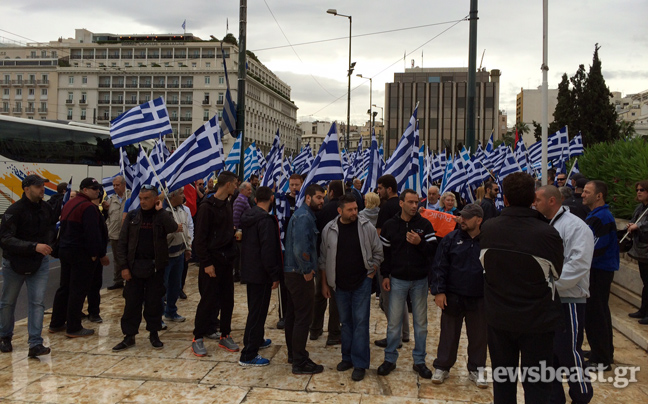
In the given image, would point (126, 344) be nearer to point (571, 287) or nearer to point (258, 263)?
point (258, 263)

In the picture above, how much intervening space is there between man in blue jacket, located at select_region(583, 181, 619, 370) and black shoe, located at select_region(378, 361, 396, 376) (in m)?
2.07

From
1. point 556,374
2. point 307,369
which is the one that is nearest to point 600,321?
point 556,374

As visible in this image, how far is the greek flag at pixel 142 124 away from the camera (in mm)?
7953

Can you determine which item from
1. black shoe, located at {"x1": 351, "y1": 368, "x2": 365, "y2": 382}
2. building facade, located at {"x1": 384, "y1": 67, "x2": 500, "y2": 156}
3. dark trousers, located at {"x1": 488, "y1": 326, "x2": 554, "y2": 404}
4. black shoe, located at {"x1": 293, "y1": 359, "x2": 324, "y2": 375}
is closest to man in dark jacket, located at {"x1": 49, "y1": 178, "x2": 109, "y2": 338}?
black shoe, located at {"x1": 293, "y1": 359, "x2": 324, "y2": 375}

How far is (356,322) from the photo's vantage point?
527cm

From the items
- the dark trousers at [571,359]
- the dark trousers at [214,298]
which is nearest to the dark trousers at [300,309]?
the dark trousers at [214,298]

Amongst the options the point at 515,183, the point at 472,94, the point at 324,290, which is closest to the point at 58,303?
the point at 324,290

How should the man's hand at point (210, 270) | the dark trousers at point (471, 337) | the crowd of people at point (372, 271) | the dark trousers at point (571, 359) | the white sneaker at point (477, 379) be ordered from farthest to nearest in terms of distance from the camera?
the man's hand at point (210, 270), the dark trousers at point (471, 337), the white sneaker at point (477, 379), the dark trousers at point (571, 359), the crowd of people at point (372, 271)

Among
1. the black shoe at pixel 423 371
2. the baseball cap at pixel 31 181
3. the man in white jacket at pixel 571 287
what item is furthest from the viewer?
the baseball cap at pixel 31 181

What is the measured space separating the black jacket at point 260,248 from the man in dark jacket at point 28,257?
228cm

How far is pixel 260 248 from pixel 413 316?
1783 millimetres

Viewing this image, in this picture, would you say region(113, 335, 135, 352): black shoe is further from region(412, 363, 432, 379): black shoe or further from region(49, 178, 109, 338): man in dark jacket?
region(412, 363, 432, 379): black shoe

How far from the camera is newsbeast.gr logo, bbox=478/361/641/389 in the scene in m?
3.46

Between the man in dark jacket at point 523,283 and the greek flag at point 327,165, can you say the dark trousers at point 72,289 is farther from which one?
the man in dark jacket at point 523,283
